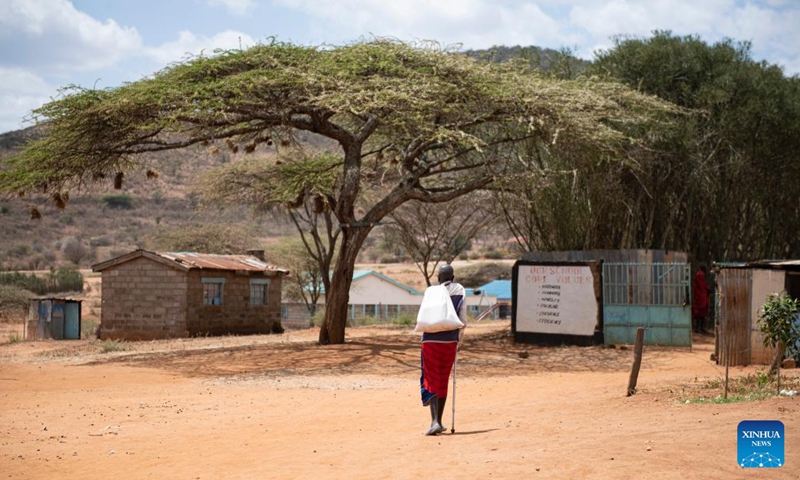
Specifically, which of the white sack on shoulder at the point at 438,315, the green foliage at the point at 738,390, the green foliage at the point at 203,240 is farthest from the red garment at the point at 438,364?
the green foliage at the point at 203,240

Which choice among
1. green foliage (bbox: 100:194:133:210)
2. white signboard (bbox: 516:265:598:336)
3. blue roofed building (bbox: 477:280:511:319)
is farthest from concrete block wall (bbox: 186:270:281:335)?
green foliage (bbox: 100:194:133:210)

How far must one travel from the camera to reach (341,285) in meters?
23.1

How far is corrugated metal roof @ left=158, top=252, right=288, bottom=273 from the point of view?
29.0 m

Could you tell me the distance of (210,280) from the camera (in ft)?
98.2

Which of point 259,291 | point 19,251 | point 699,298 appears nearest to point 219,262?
point 259,291

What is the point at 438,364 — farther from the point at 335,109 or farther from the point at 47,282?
the point at 47,282

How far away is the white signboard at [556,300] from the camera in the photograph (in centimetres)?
2325

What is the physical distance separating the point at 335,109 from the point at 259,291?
14467 millimetres

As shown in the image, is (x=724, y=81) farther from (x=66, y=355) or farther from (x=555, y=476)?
(x=555, y=476)

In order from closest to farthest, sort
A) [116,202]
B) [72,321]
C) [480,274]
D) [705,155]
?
[705,155]
[72,321]
[480,274]
[116,202]

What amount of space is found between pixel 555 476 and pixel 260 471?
2763 mm

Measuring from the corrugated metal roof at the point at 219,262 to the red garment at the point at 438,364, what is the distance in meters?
19.5

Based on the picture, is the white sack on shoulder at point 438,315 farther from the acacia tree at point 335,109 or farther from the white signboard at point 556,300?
the white signboard at point 556,300

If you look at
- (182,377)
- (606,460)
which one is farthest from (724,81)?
(606,460)
